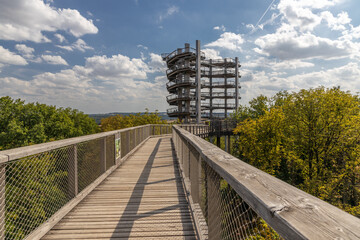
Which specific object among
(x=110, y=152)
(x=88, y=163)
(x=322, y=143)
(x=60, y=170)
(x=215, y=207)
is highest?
(x=215, y=207)

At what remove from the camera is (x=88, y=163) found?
627 centimetres

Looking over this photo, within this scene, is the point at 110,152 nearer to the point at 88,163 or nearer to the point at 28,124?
the point at 88,163

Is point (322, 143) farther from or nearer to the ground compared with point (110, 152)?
nearer to the ground

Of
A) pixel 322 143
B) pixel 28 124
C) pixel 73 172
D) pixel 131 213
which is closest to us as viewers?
pixel 131 213

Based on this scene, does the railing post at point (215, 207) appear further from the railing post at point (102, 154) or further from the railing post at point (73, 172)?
the railing post at point (102, 154)

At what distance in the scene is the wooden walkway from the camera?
10.6ft

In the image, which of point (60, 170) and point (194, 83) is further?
point (194, 83)

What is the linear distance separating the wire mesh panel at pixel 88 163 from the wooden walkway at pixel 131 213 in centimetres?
35

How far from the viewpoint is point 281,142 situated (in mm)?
25094

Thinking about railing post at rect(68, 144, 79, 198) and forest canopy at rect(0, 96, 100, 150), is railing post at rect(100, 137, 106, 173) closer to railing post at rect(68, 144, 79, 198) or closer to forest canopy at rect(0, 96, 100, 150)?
railing post at rect(68, 144, 79, 198)

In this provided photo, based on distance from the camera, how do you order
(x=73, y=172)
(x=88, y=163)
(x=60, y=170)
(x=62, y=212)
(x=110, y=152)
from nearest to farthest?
(x=62, y=212)
(x=73, y=172)
(x=60, y=170)
(x=88, y=163)
(x=110, y=152)

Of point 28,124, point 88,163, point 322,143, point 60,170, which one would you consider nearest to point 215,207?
point 88,163

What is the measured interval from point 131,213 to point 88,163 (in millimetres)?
3040

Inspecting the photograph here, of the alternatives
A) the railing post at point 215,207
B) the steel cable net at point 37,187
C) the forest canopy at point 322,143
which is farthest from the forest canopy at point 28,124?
the railing post at point 215,207
